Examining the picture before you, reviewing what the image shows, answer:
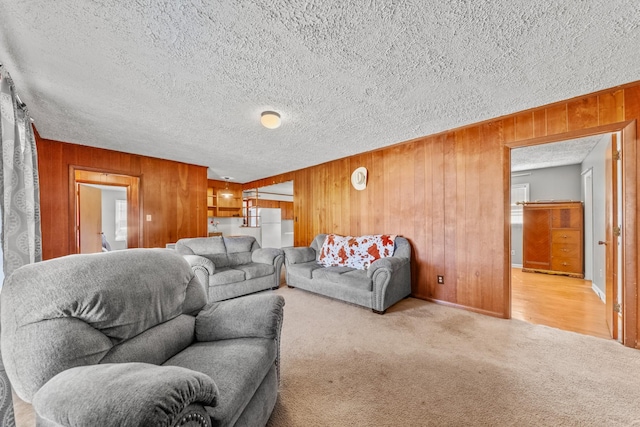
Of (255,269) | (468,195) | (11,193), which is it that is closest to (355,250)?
(255,269)

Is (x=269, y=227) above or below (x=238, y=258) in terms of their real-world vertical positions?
above

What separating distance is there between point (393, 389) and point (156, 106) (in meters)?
3.21

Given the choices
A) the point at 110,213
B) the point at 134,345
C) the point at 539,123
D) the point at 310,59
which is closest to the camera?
the point at 134,345

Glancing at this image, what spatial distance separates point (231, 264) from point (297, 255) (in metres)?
1.04

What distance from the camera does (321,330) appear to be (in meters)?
2.46

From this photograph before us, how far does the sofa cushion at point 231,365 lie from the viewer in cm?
93

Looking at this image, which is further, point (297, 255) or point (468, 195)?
→ point (297, 255)

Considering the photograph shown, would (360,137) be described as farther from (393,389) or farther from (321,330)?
(393,389)

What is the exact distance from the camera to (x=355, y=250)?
12.0 feet

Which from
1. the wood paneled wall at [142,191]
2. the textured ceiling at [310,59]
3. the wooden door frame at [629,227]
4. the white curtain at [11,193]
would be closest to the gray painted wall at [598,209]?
the wooden door frame at [629,227]

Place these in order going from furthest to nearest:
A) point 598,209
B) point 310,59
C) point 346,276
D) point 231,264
Answer: 1. point 231,264
2. point 598,209
3. point 346,276
4. point 310,59

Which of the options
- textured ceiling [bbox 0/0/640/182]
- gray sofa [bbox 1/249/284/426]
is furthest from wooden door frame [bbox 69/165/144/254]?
gray sofa [bbox 1/249/284/426]

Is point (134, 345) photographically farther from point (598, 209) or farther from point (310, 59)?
point (598, 209)

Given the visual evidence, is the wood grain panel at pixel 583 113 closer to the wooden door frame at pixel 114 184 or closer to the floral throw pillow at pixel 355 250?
the floral throw pillow at pixel 355 250
